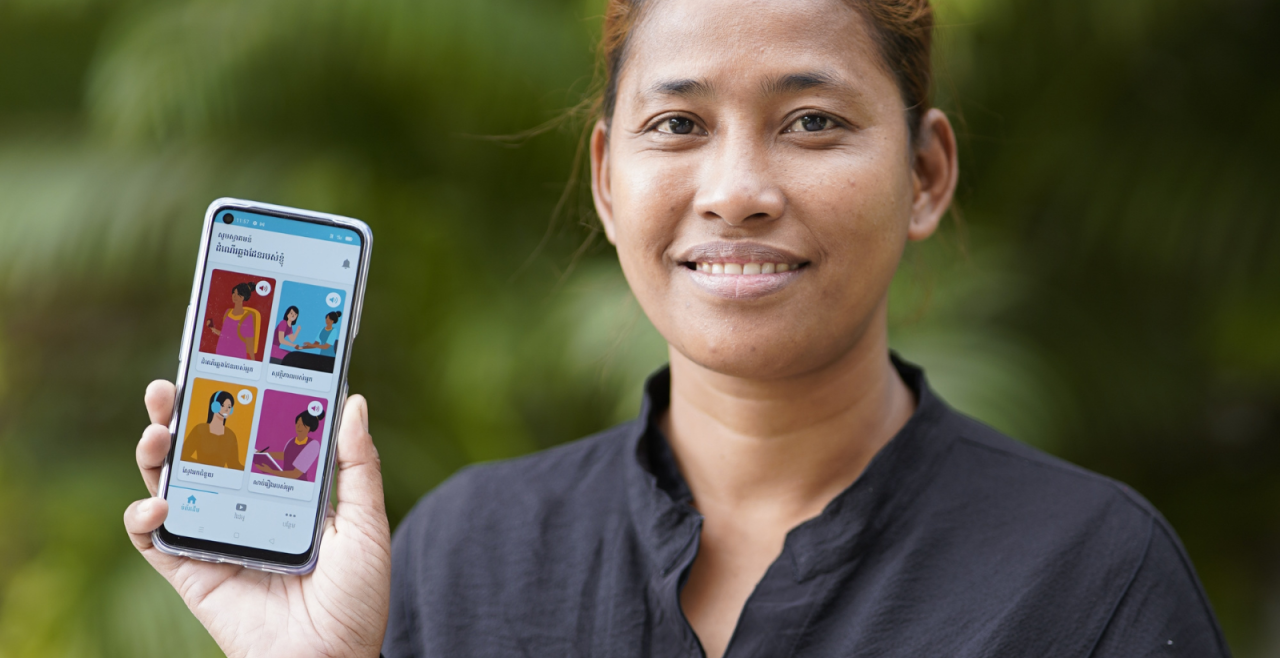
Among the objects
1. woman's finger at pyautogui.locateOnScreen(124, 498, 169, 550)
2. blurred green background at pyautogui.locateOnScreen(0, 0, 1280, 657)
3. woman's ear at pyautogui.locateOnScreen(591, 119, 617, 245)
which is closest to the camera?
woman's finger at pyautogui.locateOnScreen(124, 498, 169, 550)

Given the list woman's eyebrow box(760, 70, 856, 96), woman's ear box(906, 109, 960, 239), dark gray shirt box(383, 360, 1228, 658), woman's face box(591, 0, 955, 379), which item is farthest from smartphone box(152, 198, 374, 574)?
woman's ear box(906, 109, 960, 239)

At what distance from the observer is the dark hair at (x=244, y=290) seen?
1.15 m

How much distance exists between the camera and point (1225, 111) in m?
2.79

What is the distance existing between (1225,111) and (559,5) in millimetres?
1869

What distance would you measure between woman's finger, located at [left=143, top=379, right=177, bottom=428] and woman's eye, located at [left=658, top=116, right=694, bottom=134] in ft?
2.05

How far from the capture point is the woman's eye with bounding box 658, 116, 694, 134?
120 cm

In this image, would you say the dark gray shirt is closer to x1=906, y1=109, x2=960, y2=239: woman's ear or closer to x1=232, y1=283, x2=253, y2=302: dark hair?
x1=906, y1=109, x2=960, y2=239: woman's ear

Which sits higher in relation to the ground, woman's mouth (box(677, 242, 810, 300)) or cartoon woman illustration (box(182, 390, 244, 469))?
woman's mouth (box(677, 242, 810, 300))

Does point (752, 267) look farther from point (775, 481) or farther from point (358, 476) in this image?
point (358, 476)

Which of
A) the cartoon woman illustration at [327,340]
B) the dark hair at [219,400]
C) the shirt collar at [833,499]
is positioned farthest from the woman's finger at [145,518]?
the shirt collar at [833,499]

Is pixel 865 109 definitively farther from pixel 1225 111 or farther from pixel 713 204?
pixel 1225 111

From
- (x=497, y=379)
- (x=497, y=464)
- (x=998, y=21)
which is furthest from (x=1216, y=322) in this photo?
(x=497, y=464)

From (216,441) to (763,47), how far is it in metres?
0.75

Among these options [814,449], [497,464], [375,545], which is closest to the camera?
[375,545]
